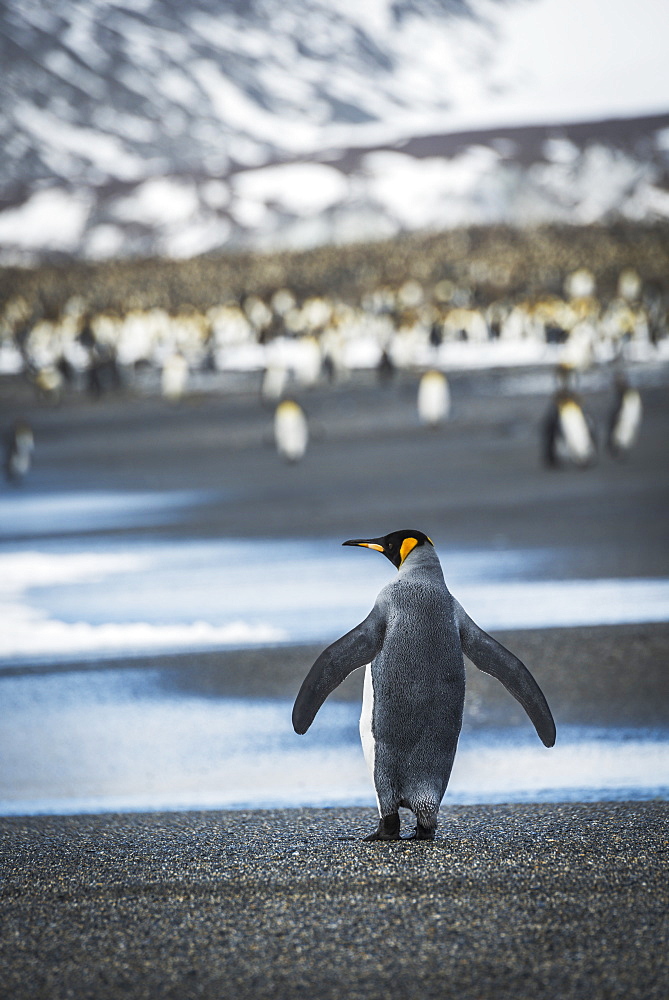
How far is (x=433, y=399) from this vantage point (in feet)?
43.3

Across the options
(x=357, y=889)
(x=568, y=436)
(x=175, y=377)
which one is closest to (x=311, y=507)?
(x=568, y=436)

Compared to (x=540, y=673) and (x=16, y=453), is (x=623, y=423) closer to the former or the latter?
(x=16, y=453)

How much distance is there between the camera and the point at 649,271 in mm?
33000

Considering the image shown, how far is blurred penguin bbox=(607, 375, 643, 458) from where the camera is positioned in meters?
10.6

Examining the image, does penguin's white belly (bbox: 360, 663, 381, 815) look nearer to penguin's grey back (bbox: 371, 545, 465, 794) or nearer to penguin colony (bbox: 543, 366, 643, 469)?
penguin's grey back (bbox: 371, 545, 465, 794)

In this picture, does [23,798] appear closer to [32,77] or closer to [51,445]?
[51,445]

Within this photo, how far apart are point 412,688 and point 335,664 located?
0.53 feet

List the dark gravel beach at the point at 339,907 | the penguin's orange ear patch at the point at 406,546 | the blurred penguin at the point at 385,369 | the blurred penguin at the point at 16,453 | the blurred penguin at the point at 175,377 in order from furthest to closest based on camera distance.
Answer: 1. the blurred penguin at the point at 385,369
2. the blurred penguin at the point at 175,377
3. the blurred penguin at the point at 16,453
4. the penguin's orange ear patch at the point at 406,546
5. the dark gravel beach at the point at 339,907

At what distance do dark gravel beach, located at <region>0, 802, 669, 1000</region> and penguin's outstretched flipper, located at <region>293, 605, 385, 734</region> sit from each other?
278mm

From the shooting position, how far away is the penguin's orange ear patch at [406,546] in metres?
2.77

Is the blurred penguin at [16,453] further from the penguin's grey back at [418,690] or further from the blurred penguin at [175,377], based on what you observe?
the penguin's grey back at [418,690]

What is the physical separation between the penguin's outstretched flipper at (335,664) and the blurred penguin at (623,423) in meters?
8.12

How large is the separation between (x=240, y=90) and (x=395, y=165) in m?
34.6

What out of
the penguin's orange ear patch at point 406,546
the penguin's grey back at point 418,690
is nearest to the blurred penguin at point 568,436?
the penguin's orange ear patch at point 406,546
